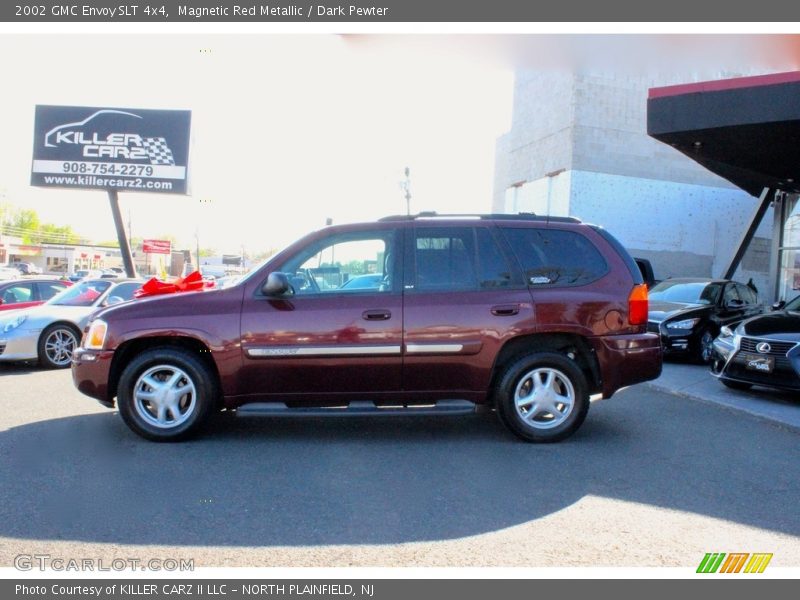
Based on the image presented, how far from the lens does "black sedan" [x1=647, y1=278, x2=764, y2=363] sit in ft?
36.7

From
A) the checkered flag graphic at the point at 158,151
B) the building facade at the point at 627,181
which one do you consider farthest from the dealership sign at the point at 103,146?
the building facade at the point at 627,181

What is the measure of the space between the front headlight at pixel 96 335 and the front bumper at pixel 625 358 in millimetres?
4140

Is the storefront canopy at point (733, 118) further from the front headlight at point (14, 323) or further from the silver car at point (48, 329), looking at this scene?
the front headlight at point (14, 323)

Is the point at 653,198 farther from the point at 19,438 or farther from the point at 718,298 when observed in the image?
the point at 19,438

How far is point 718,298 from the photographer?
12.2m

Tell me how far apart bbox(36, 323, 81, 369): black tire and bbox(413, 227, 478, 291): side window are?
6545mm

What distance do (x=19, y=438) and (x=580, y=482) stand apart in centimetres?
459

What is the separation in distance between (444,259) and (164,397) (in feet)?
8.59

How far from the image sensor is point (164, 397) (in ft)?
18.5

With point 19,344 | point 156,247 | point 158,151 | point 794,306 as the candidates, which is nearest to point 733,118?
point 794,306

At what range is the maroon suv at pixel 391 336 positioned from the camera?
5602mm

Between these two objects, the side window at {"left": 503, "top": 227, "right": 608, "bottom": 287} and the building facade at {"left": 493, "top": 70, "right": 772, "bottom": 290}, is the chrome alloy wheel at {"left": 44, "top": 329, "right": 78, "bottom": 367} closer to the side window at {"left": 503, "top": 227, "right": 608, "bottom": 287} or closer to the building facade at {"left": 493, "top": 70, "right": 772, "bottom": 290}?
the side window at {"left": 503, "top": 227, "right": 608, "bottom": 287}

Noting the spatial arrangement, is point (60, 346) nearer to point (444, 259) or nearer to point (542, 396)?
point (444, 259)

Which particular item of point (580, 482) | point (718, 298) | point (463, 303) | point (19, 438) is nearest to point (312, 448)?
point (463, 303)
